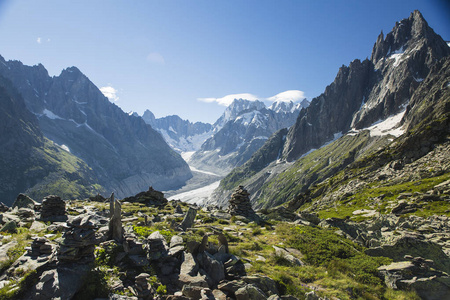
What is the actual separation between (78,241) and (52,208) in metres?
24.0

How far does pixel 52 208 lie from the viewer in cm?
2895

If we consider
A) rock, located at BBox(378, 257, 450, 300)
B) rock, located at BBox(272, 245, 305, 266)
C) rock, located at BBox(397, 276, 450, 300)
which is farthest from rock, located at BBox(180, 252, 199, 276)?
rock, located at BBox(397, 276, 450, 300)

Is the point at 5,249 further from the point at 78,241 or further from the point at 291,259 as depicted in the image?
the point at 291,259

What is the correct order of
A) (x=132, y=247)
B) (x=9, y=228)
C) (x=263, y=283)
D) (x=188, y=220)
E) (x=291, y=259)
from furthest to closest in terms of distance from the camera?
1. (x=188, y=220)
2. (x=291, y=259)
3. (x=9, y=228)
4. (x=132, y=247)
5. (x=263, y=283)

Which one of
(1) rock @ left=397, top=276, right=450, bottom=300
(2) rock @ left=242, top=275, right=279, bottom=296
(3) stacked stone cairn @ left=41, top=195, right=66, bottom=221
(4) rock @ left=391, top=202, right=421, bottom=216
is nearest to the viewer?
(2) rock @ left=242, top=275, right=279, bottom=296

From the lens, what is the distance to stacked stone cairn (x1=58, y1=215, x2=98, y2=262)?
10.8 metres

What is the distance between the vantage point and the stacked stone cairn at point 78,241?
10.8 metres

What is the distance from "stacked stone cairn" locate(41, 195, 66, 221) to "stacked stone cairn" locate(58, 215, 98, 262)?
21403 mm

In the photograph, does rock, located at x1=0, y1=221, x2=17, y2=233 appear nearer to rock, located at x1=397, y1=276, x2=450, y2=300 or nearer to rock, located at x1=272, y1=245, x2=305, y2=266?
rock, located at x1=272, y1=245, x2=305, y2=266

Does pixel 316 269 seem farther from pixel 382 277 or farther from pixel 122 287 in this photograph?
pixel 122 287

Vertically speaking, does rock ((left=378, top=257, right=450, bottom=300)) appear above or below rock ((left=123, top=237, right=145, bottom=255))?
below

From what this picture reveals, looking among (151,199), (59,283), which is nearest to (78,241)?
(59,283)

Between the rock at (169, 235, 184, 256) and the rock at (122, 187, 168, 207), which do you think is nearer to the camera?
the rock at (169, 235, 184, 256)

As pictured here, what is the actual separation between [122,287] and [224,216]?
77.2 feet
